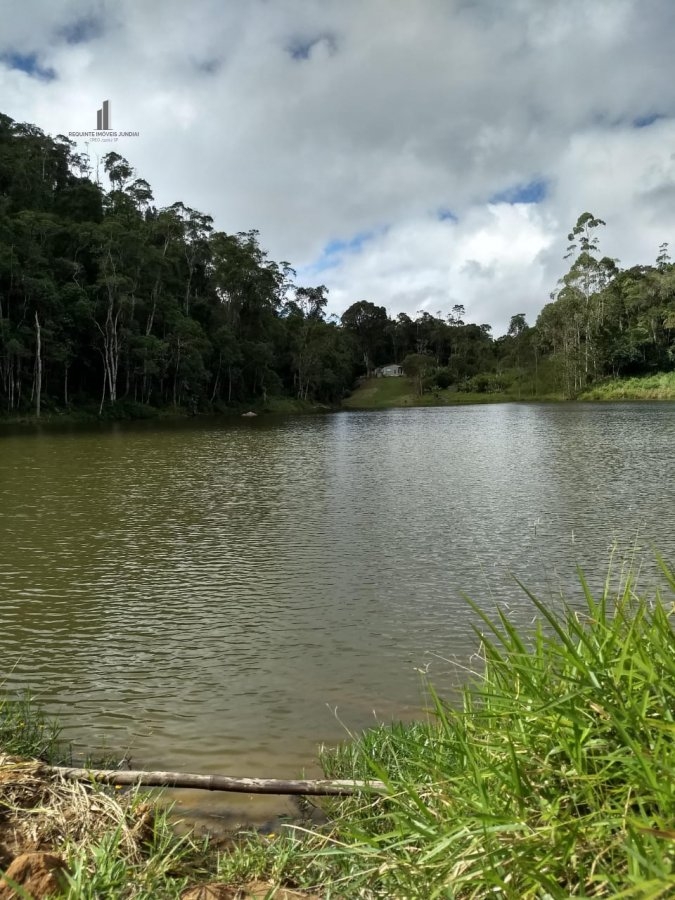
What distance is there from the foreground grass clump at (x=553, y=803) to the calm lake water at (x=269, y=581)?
4.56 feet

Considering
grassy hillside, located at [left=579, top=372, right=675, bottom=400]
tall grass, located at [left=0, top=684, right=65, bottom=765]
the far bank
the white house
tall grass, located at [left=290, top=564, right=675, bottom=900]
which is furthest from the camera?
the white house

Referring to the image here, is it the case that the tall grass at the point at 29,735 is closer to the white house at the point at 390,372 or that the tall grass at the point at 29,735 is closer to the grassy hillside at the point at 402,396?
the grassy hillside at the point at 402,396

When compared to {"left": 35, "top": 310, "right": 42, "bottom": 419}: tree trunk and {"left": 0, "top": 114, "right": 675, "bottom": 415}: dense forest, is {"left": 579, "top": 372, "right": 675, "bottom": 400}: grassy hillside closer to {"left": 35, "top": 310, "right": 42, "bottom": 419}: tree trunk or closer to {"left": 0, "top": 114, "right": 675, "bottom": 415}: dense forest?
{"left": 0, "top": 114, "right": 675, "bottom": 415}: dense forest

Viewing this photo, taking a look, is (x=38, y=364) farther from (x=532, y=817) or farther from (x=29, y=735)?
(x=532, y=817)

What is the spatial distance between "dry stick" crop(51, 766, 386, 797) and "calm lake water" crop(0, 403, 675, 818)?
0.52 meters

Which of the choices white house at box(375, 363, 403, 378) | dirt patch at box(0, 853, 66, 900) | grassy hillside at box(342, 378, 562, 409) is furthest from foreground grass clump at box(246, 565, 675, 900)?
white house at box(375, 363, 403, 378)

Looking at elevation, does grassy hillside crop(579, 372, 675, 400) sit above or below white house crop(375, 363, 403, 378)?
below

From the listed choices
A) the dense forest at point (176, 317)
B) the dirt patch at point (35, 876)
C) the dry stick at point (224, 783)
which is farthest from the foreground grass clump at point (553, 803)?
the dense forest at point (176, 317)

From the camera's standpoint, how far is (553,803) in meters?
2.04

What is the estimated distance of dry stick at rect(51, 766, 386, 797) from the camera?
304 cm

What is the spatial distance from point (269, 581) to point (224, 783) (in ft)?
17.4

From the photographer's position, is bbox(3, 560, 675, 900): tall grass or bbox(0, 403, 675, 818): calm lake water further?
bbox(0, 403, 675, 818): calm lake water

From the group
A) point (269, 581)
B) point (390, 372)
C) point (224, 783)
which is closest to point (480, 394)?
point (390, 372)

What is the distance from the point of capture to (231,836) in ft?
10.4
